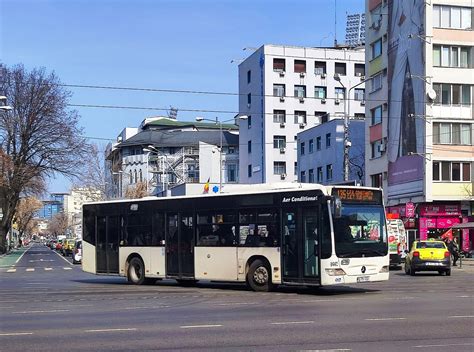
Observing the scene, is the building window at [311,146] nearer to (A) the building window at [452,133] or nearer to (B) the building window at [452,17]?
(A) the building window at [452,133]

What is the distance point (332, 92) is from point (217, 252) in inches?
2674

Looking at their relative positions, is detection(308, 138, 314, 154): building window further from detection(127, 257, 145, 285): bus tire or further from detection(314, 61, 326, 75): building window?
detection(127, 257, 145, 285): bus tire

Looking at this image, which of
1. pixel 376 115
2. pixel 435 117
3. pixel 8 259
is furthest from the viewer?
pixel 8 259

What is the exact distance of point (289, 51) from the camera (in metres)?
84.9

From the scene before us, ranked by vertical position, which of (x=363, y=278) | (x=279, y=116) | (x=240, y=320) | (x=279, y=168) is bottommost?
(x=240, y=320)

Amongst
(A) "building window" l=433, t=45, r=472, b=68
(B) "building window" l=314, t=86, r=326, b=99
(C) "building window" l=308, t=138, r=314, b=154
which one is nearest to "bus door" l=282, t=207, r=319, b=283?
(A) "building window" l=433, t=45, r=472, b=68

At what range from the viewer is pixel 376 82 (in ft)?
198

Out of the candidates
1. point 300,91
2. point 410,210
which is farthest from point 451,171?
point 300,91

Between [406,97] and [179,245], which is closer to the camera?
[179,245]

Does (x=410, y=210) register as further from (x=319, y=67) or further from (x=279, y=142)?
(x=319, y=67)

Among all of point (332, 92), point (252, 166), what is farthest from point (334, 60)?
point (252, 166)

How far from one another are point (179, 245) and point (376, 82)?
40669mm

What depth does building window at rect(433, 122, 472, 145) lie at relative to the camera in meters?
51.9

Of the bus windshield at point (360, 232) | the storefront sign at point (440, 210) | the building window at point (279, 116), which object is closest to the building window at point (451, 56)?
the storefront sign at point (440, 210)
